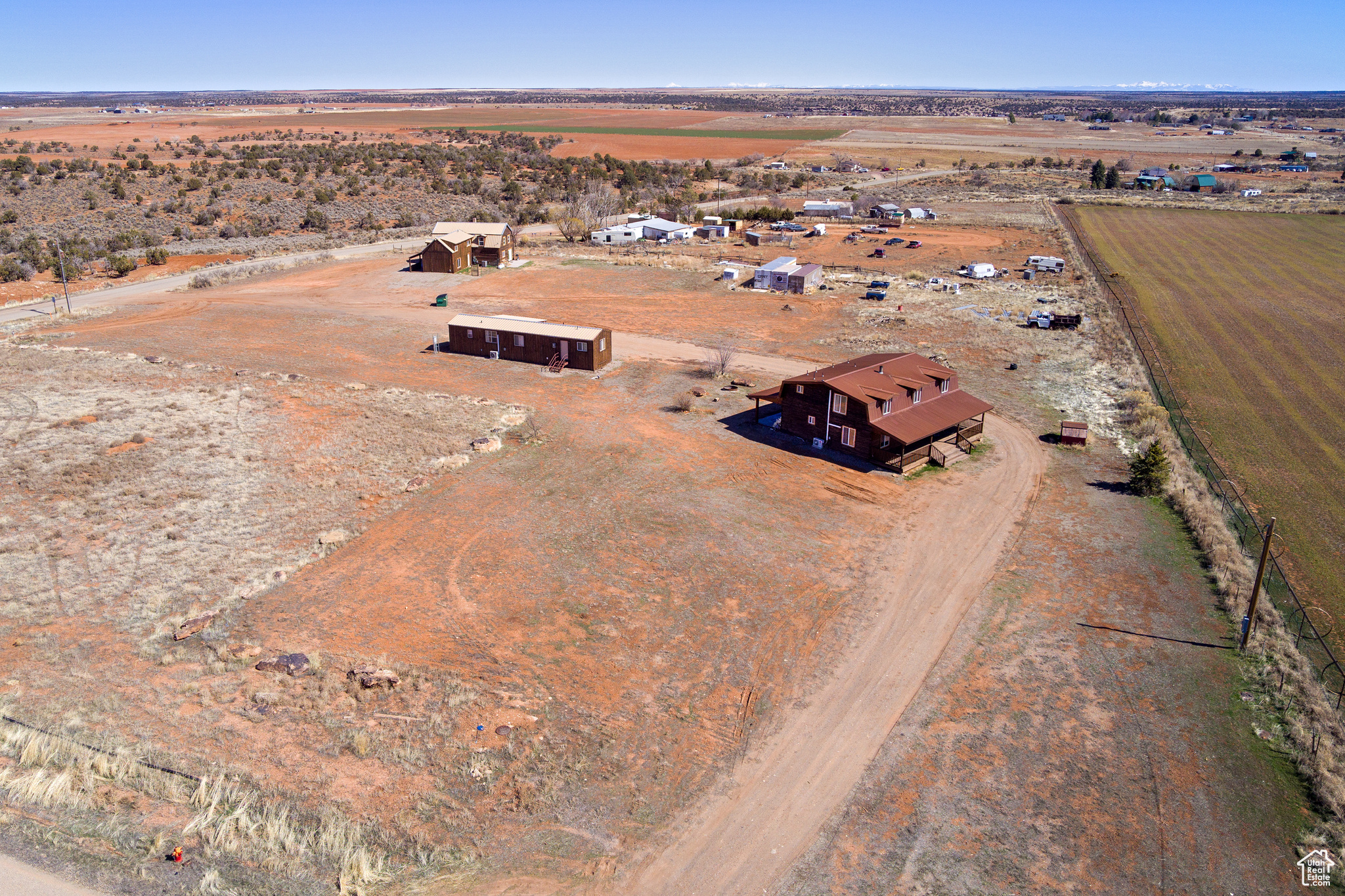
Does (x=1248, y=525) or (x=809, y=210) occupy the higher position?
(x=809, y=210)

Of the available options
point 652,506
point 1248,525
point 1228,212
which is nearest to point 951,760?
point 652,506

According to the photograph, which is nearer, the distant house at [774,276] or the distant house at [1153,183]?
the distant house at [774,276]

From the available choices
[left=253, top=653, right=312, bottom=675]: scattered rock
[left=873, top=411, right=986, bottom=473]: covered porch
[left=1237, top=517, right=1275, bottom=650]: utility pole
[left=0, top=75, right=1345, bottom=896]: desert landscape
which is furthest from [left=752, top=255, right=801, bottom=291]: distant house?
[left=253, top=653, right=312, bottom=675]: scattered rock

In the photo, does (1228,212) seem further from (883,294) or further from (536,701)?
(536,701)

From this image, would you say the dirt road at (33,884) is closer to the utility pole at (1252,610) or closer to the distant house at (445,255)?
the utility pole at (1252,610)

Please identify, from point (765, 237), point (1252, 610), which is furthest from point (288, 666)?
point (765, 237)

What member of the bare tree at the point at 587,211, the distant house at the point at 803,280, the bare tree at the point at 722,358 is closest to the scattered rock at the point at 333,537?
the bare tree at the point at 722,358

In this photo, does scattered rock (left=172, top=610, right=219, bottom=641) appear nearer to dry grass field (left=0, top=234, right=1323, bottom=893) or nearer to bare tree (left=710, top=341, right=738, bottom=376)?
dry grass field (left=0, top=234, right=1323, bottom=893)
